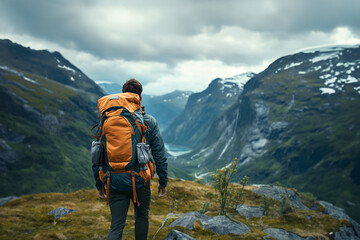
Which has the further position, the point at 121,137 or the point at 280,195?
the point at 280,195

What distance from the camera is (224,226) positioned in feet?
55.3

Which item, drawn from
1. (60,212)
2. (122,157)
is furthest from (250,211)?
(122,157)

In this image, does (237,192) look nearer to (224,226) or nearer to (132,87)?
(224,226)

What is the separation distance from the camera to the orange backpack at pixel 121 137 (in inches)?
309

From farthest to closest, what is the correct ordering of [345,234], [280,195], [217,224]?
[280,195], [345,234], [217,224]

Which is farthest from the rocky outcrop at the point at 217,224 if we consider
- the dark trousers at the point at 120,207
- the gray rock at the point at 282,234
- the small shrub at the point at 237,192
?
the dark trousers at the point at 120,207

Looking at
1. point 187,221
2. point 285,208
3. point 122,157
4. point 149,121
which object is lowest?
point 285,208

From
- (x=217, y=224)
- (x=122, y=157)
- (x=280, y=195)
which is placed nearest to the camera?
(x=122, y=157)

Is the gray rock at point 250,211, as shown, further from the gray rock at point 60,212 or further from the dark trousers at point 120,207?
the dark trousers at point 120,207

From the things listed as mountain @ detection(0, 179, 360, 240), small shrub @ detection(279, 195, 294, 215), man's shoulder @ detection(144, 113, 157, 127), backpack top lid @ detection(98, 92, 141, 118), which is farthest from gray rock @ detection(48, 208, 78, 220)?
small shrub @ detection(279, 195, 294, 215)

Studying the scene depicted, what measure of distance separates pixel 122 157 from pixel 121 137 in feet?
2.07

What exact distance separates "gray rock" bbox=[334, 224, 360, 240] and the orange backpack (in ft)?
75.3

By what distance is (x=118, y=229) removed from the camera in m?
7.99

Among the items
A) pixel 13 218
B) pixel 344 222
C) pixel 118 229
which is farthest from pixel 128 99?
pixel 344 222
